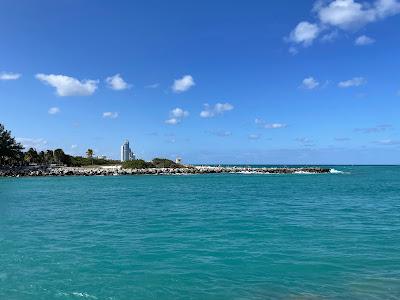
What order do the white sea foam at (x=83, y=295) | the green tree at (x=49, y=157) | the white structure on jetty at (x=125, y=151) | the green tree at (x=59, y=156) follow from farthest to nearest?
1. the white structure on jetty at (x=125, y=151)
2. the green tree at (x=49, y=157)
3. the green tree at (x=59, y=156)
4. the white sea foam at (x=83, y=295)

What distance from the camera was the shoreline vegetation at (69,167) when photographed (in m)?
107

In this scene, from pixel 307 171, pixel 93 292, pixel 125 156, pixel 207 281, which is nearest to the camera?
pixel 93 292

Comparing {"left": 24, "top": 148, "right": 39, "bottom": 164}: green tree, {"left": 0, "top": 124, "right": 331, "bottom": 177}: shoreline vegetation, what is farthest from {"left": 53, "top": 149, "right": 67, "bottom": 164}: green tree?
{"left": 24, "top": 148, "right": 39, "bottom": 164}: green tree

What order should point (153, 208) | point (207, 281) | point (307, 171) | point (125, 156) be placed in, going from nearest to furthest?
1. point (207, 281)
2. point (153, 208)
3. point (307, 171)
4. point (125, 156)

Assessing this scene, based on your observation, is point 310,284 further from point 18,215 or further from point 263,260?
point 18,215

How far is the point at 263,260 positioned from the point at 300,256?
1.70 metres

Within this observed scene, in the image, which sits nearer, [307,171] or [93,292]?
[93,292]

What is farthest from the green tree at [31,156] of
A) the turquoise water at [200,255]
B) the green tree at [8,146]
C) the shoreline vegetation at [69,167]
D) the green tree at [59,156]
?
the turquoise water at [200,255]

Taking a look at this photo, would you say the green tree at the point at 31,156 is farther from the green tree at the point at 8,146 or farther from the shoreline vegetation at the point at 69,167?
the green tree at the point at 8,146

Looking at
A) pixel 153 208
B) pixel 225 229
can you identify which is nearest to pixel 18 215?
pixel 153 208

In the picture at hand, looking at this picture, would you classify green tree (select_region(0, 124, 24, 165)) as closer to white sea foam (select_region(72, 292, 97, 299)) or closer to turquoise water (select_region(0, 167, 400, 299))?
turquoise water (select_region(0, 167, 400, 299))

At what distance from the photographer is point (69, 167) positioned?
12119cm

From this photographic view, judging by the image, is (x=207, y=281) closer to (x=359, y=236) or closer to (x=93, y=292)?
(x=93, y=292)

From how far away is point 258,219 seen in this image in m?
28.1
